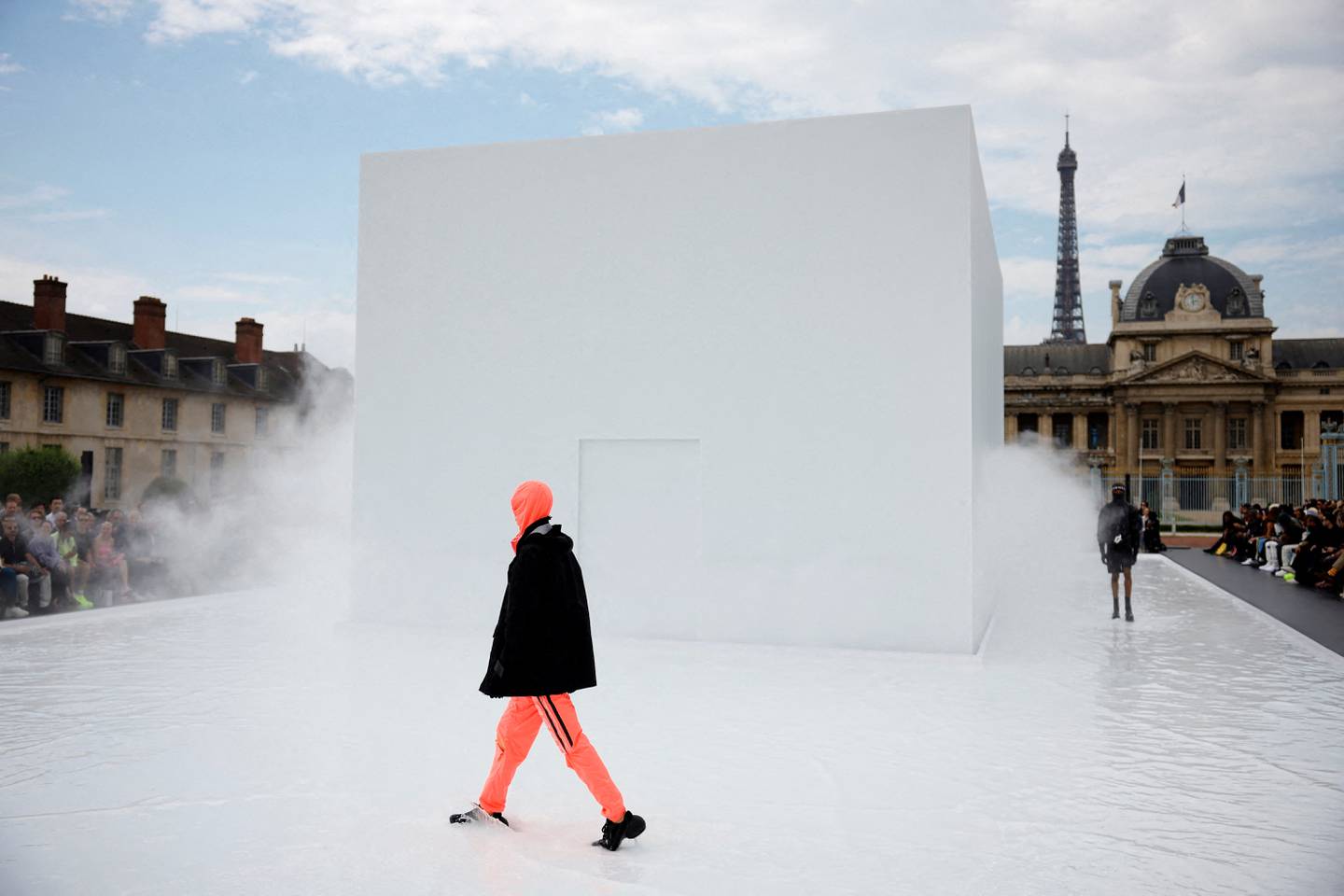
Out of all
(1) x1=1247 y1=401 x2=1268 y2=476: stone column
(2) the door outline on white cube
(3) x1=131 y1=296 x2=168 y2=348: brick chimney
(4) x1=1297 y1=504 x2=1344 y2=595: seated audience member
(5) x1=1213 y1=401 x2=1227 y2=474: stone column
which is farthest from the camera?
(5) x1=1213 y1=401 x2=1227 y2=474: stone column

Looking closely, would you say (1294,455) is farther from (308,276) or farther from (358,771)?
(358,771)

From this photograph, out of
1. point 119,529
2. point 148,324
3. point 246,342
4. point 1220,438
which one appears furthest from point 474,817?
point 1220,438

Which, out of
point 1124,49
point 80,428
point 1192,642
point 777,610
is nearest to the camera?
point 777,610

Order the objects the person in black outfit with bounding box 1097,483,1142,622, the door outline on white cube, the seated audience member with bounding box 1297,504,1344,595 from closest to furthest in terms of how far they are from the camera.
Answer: the door outline on white cube < the person in black outfit with bounding box 1097,483,1142,622 < the seated audience member with bounding box 1297,504,1344,595

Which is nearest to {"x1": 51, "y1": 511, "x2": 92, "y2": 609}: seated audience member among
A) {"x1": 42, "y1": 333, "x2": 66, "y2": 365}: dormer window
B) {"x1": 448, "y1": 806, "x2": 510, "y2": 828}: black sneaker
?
{"x1": 448, "y1": 806, "x2": 510, "y2": 828}: black sneaker

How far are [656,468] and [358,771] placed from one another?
17.0 feet

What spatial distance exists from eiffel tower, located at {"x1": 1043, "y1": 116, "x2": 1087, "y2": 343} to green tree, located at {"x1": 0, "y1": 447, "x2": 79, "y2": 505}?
8557 cm

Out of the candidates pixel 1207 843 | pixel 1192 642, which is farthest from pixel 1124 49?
pixel 1207 843

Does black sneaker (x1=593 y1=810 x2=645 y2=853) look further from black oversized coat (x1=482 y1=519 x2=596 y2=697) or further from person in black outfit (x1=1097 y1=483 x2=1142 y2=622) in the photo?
person in black outfit (x1=1097 y1=483 x2=1142 y2=622)

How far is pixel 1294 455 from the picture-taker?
6031 cm

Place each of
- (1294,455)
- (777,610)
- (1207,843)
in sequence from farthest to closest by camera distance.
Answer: (1294,455) → (777,610) → (1207,843)

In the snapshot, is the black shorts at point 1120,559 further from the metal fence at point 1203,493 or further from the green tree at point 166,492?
the green tree at point 166,492

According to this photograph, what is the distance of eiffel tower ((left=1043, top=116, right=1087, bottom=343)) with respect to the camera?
Result: 314 feet

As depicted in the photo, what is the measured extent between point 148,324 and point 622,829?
37.9 metres
